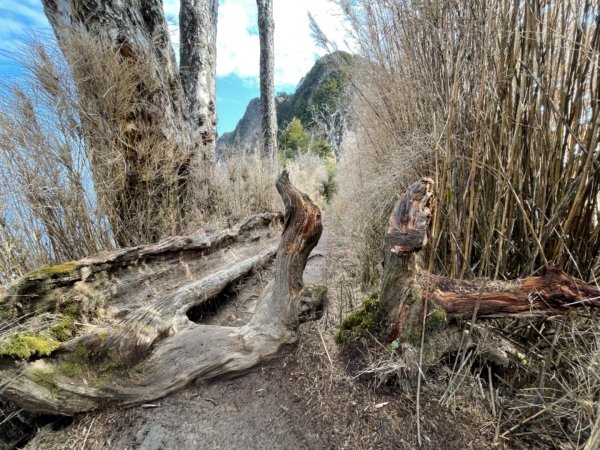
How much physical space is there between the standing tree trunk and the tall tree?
3.71 m

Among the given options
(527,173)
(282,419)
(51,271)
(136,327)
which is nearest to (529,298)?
(527,173)

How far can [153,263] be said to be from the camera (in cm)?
211

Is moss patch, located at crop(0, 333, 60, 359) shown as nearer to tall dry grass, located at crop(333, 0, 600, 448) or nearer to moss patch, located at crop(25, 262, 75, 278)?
moss patch, located at crop(25, 262, 75, 278)

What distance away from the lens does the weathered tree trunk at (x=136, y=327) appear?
1302mm

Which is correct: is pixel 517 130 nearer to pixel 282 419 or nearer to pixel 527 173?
pixel 527 173

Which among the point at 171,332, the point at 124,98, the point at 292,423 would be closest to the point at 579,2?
the point at 292,423

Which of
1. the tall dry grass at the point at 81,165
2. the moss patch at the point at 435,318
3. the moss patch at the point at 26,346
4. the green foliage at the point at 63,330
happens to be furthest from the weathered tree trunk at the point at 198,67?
the moss patch at the point at 435,318

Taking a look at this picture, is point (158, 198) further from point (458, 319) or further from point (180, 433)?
point (458, 319)

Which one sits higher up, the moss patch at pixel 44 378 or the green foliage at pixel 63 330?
the green foliage at pixel 63 330

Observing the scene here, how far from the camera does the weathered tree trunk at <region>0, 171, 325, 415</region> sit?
1302mm

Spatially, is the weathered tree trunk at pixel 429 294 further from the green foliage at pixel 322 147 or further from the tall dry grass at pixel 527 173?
the green foliage at pixel 322 147

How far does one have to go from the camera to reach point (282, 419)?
→ 1.28 m

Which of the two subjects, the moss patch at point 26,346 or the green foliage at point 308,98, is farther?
the green foliage at point 308,98

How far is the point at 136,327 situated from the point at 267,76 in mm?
A: 6841
